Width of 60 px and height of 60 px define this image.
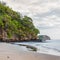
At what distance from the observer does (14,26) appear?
95.6m

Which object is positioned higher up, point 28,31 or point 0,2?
point 0,2

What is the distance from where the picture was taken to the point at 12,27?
93625 mm

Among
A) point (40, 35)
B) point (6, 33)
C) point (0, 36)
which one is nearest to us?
point (0, 36)

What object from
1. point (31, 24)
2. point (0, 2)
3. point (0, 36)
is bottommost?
point (0, 36)

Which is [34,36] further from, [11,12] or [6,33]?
[6,33]

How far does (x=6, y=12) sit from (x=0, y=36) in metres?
21.8

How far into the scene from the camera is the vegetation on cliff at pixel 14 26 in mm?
87762

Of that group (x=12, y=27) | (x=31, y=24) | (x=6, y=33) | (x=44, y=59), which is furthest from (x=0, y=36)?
(x=44, y=59)

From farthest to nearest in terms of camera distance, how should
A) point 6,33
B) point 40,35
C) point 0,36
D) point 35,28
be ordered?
point 40,35 → point 35,28 → point 6,33 → point 0,36

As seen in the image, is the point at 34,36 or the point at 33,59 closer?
the point at 33,59

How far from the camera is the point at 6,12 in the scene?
102m

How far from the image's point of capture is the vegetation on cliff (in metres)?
87.8

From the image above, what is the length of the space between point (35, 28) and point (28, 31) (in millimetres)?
8575

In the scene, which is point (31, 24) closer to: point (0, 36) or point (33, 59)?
point (0, 36)
